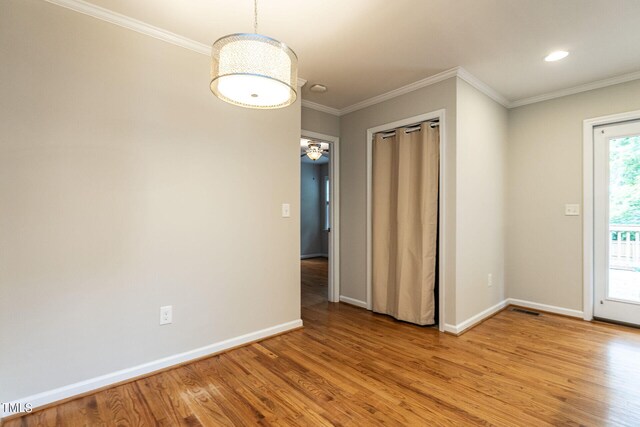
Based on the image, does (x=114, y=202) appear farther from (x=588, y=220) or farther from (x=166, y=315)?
(x=588, y=220)

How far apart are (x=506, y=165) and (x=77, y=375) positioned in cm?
451

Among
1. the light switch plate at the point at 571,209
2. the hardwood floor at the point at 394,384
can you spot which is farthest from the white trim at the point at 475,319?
the light switch plate at the point at 571,209

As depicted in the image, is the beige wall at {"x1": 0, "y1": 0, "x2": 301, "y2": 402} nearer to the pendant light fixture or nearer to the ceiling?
the ceiling

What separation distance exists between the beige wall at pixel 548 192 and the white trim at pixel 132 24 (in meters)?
3.61

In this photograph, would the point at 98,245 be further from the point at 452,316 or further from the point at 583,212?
the point at 583,212

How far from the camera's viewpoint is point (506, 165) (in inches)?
148

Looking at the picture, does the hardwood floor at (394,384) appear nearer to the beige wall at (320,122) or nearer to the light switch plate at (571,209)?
the light switch plate at (571,209)

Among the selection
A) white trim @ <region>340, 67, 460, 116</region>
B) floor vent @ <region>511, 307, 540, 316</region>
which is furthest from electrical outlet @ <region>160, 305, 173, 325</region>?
floor vent @ <region>511, 307, 540, 316</region>

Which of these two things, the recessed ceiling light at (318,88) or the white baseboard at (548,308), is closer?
the recessed ceiling light at (318,88)

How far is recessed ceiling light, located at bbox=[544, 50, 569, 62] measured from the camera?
2572mm

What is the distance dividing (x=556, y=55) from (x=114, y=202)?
3.65m

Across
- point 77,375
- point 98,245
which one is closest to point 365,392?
point 77,375

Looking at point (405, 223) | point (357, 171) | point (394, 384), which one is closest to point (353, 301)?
point (405, 223)

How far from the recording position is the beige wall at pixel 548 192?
3316 millimetres
